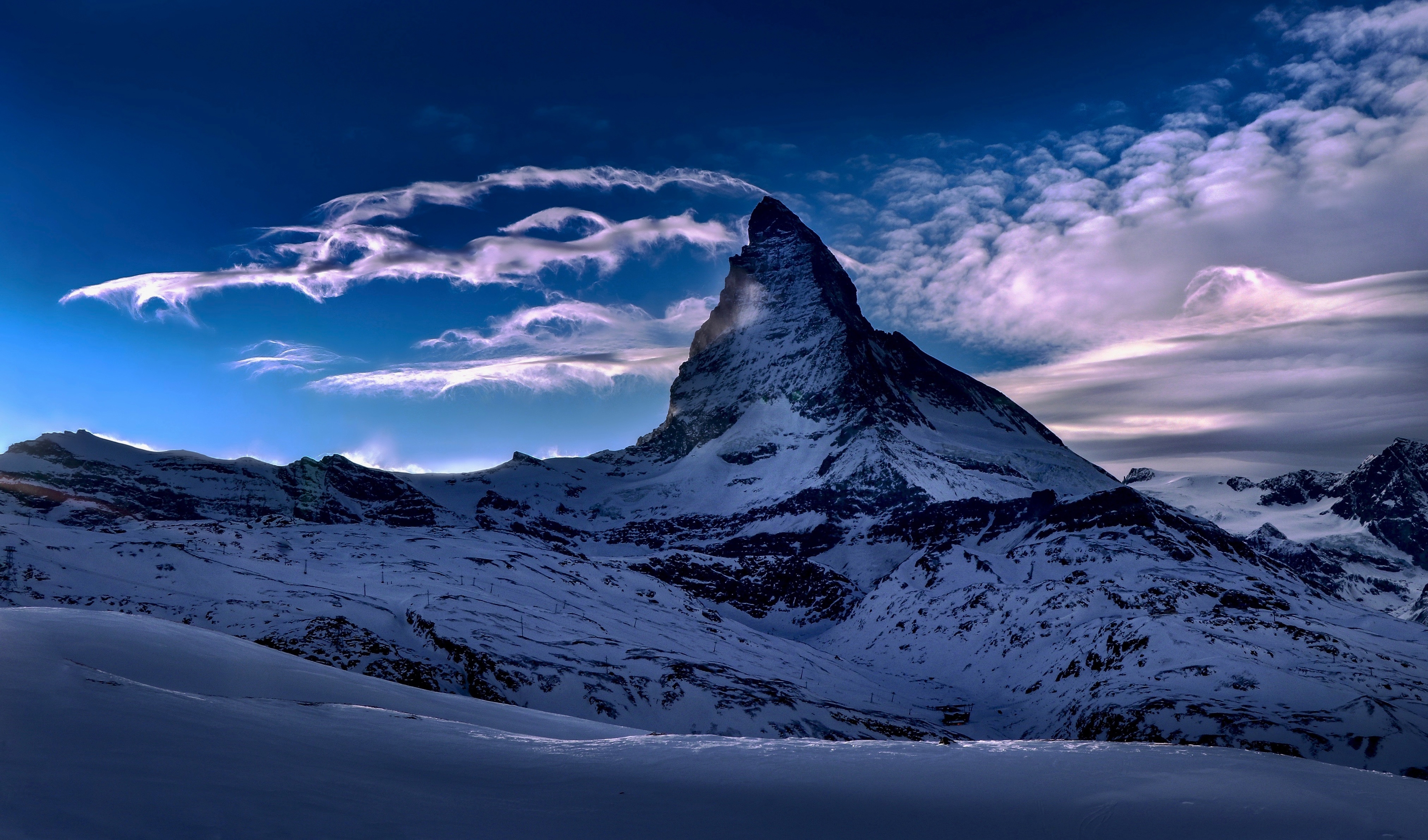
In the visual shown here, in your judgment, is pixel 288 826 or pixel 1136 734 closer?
pixel 288 826

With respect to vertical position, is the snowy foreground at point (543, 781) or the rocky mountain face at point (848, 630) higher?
the snowy foreground at point (543, 781)

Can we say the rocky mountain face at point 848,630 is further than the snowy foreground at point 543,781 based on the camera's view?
Yes

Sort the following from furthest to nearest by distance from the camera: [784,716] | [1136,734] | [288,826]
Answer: [1136,734] < [784,716] < [288,826]

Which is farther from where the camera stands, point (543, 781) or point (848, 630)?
point (848, 630)

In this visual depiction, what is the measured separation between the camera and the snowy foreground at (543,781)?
825cm

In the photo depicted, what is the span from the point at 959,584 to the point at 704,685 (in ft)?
324

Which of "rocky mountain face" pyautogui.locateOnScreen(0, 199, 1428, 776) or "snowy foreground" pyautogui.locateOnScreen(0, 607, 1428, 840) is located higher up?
"snowy foreground" pyautogui.locateOnScreen(0, 607, 1428, 840)

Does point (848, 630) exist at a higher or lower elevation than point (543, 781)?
lower

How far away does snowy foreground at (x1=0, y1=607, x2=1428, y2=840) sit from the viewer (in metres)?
8.25

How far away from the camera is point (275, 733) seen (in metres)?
11.5

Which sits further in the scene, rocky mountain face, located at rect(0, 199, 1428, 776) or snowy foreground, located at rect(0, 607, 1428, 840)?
rocky mountain face, located at rect(0, 199, 1428, 776)

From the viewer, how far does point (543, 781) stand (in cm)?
1149

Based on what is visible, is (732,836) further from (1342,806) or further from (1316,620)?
(1316,620)

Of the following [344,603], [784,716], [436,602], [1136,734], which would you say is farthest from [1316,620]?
[344,603]
